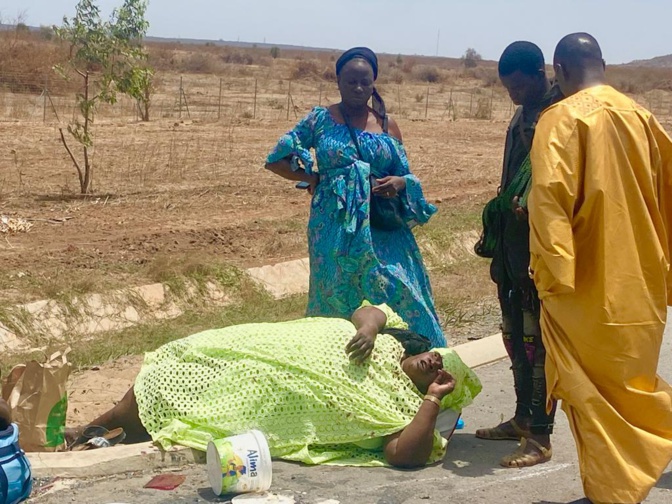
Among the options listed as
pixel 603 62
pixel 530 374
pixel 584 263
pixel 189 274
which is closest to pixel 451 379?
pixel 530 374

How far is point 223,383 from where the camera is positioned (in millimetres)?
4945

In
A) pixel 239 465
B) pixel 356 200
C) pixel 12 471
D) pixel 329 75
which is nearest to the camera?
pixel 12 471

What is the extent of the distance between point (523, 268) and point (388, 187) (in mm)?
1056

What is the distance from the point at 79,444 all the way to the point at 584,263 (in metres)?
2.58

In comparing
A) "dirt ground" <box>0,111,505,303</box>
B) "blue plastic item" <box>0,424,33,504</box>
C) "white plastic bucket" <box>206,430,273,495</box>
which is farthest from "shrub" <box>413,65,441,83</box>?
"blue plastic item" <box>0,424,33,504</box>

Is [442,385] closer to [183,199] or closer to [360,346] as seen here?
[360,346]

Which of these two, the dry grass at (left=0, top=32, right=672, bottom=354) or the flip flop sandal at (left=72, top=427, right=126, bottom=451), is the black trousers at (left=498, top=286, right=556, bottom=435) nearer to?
Answer: the flip flop sandal at (left=72, top=427, right=126, bottom=451)

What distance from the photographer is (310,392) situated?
4.85 m

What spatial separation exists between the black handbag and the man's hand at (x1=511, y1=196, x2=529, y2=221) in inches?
41.9

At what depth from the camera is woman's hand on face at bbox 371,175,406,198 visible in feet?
18.4

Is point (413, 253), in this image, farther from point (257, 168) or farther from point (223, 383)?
point (257, 168)

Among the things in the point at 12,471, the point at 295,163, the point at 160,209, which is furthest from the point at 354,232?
the point at 160,209

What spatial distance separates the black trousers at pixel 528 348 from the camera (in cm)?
480

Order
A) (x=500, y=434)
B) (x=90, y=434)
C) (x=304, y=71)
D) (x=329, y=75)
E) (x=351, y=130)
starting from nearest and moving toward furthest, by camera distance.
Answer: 1. (x=90, y=434)
2. (x=500, y=434)
3. (x=351, y=130)
4. (x=329, y=75)
5. (x=304, y=71)
